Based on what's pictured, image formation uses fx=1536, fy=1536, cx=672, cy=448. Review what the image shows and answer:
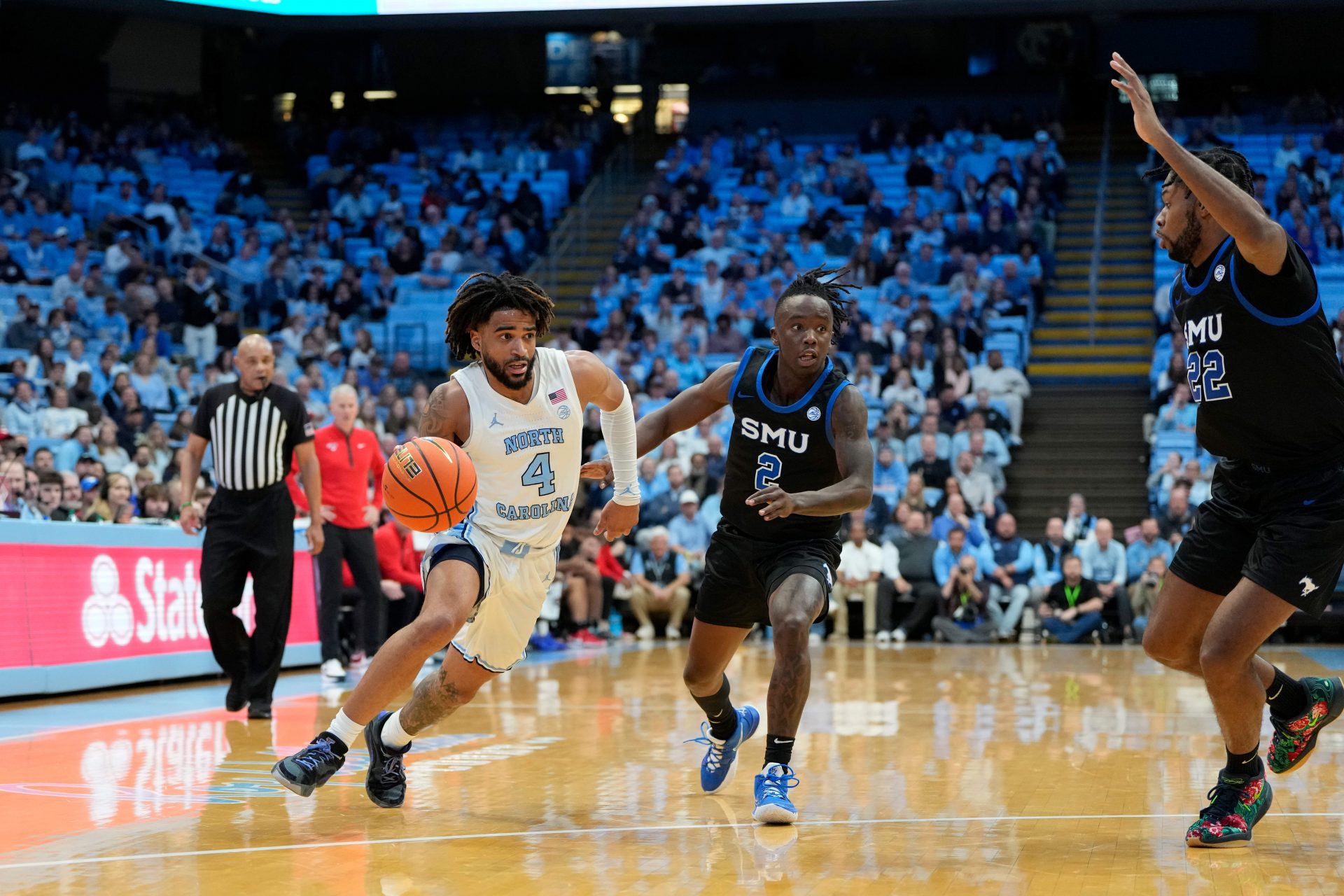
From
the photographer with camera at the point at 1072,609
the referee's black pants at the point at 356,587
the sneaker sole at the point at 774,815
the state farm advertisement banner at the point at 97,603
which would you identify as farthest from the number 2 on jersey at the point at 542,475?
the photographer with camera at the point at 1072,609

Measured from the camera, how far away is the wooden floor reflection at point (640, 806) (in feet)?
15.0

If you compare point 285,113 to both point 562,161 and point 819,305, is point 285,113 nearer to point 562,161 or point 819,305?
point 562,161

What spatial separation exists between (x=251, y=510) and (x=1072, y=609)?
9.89 metres

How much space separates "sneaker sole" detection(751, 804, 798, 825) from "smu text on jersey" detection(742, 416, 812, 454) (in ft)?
4.57

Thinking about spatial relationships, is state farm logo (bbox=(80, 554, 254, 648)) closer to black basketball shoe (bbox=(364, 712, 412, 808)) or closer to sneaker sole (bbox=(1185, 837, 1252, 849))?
black basketball shoe (bbox=(364, 712, 412, 808))

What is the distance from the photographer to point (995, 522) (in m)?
16.8

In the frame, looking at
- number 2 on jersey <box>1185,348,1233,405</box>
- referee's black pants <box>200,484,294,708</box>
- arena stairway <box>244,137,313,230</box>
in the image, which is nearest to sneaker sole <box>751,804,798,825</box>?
number 2 on jersey <box>1185,348,1233,405</box>

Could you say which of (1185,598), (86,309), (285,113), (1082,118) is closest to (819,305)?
(1185,598)

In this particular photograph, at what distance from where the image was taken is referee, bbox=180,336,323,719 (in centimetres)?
858

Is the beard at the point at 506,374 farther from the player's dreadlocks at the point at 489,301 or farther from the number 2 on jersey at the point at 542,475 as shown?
the number 2 on jersey at the point at 542,475

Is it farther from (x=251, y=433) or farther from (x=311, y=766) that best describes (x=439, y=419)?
(x=251, y=433)

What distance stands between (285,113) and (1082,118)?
47.9 ft

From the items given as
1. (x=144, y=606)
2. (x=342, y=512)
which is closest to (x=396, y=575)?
(x=342, y=512)

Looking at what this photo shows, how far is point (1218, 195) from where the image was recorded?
4.67 meters
